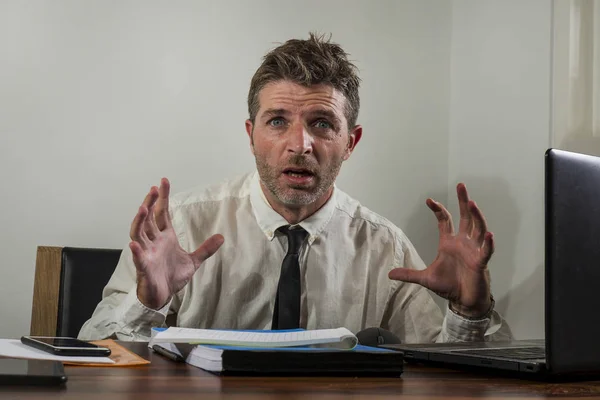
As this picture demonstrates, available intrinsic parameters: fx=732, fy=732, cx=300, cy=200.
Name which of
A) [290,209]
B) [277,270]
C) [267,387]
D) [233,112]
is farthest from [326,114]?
Result: [267,387]

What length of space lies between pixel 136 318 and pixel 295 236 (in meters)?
0.53

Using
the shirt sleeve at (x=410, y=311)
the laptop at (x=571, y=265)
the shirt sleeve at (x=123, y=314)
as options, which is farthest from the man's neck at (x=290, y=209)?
the laptop at (x=571, y=265)

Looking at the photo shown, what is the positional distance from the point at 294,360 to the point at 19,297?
65.0 inches

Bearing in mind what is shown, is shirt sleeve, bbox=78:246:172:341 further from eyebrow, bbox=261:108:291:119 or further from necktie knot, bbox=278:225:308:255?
eyebrow, bbox=261:108:291:119

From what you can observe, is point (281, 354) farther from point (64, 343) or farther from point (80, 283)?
point (80, 283)

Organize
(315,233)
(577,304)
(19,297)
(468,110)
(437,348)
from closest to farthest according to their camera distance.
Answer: (577,304) → (437,348) → (315,233) → (19,297) → (468,110)

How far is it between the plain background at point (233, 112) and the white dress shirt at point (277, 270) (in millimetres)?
580

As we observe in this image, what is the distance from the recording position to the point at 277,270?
1.83 m

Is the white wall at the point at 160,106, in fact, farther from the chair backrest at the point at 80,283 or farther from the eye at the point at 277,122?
the eye at the point at 277,122

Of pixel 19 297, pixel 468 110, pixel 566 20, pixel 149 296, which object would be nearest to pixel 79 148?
pixel 19 297

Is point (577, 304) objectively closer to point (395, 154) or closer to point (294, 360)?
point (294, 360)

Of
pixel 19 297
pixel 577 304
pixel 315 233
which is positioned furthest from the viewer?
pixel 19 297

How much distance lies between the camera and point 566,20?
235 cm

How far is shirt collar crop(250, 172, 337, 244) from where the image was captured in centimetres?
187
